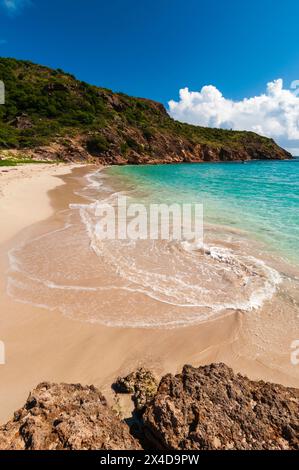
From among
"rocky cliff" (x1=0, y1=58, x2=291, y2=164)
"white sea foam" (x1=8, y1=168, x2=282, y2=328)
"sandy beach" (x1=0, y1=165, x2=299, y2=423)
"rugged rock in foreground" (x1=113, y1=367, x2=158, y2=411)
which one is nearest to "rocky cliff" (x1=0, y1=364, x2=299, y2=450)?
"rugged rock in foreground" (x1=113, y1=367, x2=158, y2=411)

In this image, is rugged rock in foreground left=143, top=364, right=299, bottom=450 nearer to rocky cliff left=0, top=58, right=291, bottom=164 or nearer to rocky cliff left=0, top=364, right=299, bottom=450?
rocky cliff left=0, top=364, right=299, bottom=450

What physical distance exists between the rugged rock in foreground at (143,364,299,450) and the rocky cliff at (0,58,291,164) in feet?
166

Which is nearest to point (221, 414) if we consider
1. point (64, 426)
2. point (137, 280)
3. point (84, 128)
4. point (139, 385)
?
point (139, 385)

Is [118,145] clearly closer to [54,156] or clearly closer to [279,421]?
[54,156]

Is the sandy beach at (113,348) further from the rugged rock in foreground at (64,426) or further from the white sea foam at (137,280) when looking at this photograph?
the rugged rock in foreground at (64,426)

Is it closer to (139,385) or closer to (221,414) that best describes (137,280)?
(139,385)

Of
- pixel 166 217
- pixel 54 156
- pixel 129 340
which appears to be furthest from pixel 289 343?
pixel 54 156

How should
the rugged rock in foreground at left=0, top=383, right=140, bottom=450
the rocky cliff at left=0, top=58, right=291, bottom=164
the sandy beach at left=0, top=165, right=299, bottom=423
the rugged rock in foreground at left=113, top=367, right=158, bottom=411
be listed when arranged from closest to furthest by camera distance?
the rugged rock in foreground at left=0, top=383, right=140, bottom=450 → the rugged rock in foreground at left=113, top=367, right=158, bottom=411 → the sandy beach at left=0, top=165, right=299, bottom=423 → the rocky cliff at left=0, top=58, right=291, bottom=164

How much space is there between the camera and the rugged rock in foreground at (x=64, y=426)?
2041mm

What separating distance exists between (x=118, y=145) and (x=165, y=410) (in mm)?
67777

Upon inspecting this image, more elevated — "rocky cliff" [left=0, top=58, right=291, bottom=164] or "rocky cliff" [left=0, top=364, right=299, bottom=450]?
"rocky cliff" [left=0, top=58, right=291, bottom=164]

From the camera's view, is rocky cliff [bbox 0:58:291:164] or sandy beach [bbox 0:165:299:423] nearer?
sandy beach [bbox 0:165:299:423]

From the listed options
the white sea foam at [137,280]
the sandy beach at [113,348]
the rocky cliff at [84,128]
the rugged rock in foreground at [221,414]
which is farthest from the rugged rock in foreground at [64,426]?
the rocky cliff at [84,128]

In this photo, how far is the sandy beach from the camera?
11.2 ft
